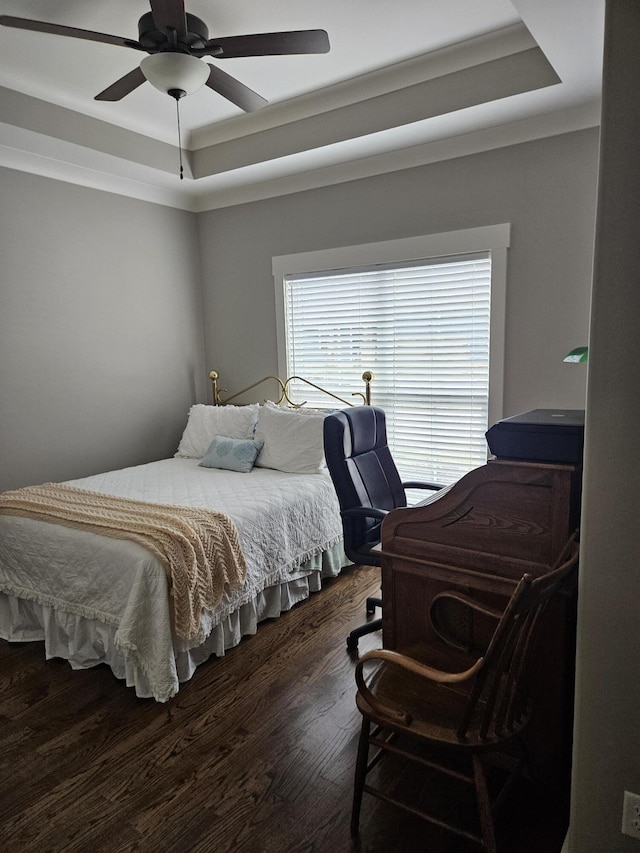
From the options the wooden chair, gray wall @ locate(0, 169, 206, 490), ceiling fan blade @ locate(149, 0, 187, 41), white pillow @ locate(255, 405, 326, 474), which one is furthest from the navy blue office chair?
gray wall @ locate(0, 169, 206, 490)

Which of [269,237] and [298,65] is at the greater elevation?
[298,65]

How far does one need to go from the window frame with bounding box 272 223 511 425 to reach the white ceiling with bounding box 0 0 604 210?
48 cm

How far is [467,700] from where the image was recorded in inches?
63.5

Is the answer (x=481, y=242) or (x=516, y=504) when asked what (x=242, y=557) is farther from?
(x=481, y=242)

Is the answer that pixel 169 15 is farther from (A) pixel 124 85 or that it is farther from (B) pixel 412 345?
(B) pixel 412 345

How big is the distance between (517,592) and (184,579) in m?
1.55

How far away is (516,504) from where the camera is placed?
1.70m

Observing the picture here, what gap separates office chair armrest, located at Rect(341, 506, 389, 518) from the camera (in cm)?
262

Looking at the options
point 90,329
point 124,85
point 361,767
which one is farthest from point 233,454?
A: point 361,767

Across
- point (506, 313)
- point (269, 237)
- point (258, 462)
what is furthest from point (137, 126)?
point (506, 313)

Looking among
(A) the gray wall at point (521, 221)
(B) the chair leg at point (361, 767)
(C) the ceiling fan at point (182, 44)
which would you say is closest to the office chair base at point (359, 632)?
(B) the chair leg at point (361, 767)

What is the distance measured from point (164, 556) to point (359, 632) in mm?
1035

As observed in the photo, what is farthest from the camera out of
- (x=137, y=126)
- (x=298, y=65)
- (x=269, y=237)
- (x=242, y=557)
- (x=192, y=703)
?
(x=269, y=237)

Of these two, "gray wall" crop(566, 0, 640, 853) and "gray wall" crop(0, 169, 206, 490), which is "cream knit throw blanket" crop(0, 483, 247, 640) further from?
"gray wall" crop(566, 0, 640, 853)
